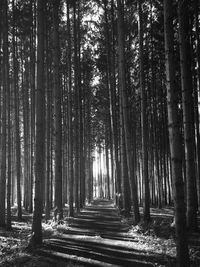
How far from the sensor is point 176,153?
5586 mm

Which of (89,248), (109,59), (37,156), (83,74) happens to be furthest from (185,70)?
(83,74)

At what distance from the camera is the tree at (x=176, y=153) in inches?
209

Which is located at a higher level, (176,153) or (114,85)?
(114,85)

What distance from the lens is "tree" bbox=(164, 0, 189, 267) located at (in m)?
5.30

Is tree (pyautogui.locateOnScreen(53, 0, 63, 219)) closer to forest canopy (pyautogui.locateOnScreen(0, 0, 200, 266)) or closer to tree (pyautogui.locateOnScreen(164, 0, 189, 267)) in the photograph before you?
forest canopy (pyautogui.locateOnScreen(0, 0, 200, 266))

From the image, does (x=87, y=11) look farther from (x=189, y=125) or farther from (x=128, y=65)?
(x=189, y=125)

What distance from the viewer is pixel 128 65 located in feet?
63.8

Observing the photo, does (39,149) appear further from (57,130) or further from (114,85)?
(114,85)

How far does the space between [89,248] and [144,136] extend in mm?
4995

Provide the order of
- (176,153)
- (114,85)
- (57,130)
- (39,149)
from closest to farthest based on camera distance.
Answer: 1. (176,153)
2. (39,149)
3. (57,130)
4. (114,85)

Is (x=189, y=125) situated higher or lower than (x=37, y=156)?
higher

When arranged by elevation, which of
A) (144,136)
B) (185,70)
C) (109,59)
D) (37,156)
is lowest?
(37,156)

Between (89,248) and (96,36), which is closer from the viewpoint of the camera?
(89,248)

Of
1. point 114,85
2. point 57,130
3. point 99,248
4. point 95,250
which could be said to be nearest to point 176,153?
point 95,250
